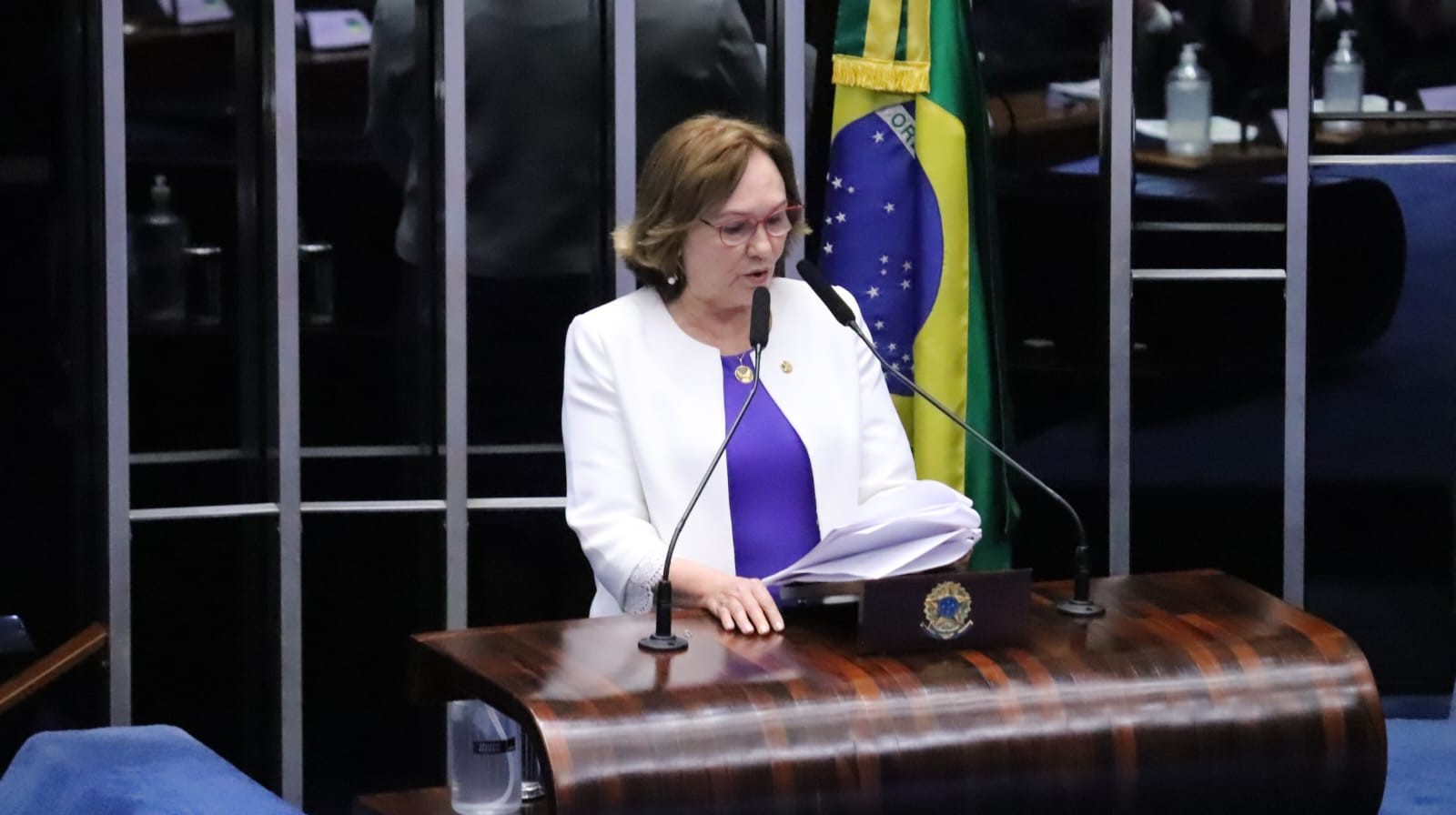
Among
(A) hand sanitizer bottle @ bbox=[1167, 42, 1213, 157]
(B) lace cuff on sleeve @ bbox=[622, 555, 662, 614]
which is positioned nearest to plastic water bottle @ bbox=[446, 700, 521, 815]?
(B) lace cuff on sleeve @ bbox=[622, 555, 662, 614]

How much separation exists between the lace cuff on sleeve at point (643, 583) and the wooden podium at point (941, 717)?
0.20 meters

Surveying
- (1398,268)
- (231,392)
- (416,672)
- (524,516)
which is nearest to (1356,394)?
(1398,268)

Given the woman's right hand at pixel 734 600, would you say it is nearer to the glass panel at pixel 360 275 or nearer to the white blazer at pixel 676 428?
the white blazer at pixel 676 428

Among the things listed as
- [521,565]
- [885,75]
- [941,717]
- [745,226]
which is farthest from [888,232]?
[941,717]

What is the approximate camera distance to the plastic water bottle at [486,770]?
228 centimetres

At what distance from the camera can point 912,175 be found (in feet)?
12.7

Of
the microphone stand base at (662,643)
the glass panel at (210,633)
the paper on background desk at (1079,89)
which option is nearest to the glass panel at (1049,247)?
the paper on background desk at (1079,89)

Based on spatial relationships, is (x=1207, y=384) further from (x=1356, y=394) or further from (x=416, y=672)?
(x=416, y=672)

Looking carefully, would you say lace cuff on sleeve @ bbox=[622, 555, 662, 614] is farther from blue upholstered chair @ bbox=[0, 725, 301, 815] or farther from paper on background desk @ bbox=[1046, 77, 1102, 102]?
paper on background desk @ bbox=[1046, 77, 1102, 102]

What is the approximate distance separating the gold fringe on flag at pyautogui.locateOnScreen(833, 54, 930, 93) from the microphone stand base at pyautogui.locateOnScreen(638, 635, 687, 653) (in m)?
1.85

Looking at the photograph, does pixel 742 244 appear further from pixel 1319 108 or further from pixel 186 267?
pixel 1319 108

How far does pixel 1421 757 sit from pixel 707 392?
7.17ft

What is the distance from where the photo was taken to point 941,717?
208cm

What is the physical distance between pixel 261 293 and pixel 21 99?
22.8 inches
